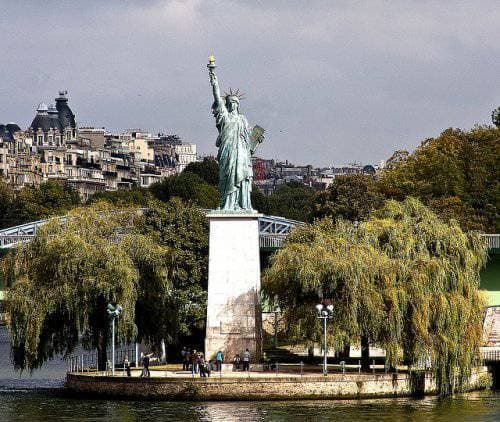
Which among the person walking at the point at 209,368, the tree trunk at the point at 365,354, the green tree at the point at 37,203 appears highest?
the green tree at the point at 37,203

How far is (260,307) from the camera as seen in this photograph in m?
60.7

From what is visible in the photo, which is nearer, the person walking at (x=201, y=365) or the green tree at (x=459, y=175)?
the person walking at (x=201, y=365)

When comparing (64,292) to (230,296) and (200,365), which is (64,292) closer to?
(230,296)

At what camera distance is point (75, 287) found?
198ft

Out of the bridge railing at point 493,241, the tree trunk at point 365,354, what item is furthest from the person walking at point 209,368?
the bridge railing at point 493,241

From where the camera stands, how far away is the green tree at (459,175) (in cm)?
9206

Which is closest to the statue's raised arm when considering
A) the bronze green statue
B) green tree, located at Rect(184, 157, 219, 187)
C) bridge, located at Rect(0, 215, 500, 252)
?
the bronze green statue

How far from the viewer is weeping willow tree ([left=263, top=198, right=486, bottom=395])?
191 ft

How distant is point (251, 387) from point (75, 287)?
818 centimetres

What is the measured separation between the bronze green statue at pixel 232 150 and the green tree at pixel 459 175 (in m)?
30.5

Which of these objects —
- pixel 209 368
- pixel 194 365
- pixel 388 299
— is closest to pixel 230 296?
pixel 194 365

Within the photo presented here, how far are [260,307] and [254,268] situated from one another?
1419mm

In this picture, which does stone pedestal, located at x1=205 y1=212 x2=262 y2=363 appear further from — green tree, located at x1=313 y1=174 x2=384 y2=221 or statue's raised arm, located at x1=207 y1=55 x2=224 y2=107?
green tree, located at x1=313 y1=174 x2=384 y2=221

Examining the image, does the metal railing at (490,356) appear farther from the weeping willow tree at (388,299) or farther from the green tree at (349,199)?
the green tree at (349,199)
